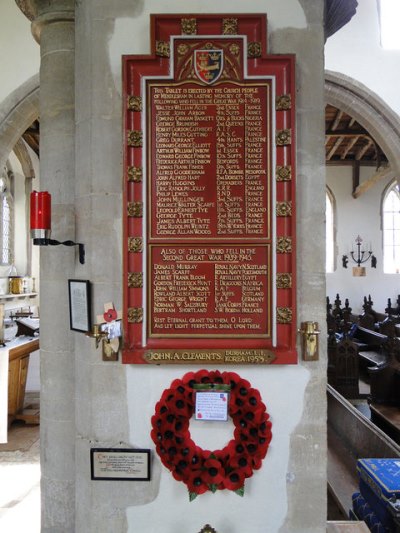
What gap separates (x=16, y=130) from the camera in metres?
6.30

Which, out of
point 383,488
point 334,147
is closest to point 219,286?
point 383,488

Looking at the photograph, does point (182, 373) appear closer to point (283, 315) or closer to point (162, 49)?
point (283, 315)

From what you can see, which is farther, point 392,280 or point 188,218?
point 392,280

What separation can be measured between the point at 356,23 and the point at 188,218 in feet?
20.2

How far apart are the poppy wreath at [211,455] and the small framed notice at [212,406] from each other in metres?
0.03

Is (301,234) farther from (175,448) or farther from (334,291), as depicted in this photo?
(334,291)

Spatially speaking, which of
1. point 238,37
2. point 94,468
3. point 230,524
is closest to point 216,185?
point 238,37

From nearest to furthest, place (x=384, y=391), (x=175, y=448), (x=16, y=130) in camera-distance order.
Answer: (x=175, y=448) → (x=384, y=391) → (x=16, y=130)

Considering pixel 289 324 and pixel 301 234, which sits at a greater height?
pixel 301 234

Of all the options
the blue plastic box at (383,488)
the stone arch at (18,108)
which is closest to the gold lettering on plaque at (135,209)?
the blue plastic box at (383,488)

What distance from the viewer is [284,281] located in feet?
7.34

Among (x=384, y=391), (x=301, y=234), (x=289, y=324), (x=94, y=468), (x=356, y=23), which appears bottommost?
(x=384, y=391)

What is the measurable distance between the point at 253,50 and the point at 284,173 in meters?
0.66

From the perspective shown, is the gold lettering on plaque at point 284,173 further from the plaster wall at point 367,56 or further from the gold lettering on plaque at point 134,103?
the plaster wall at point 367,56
